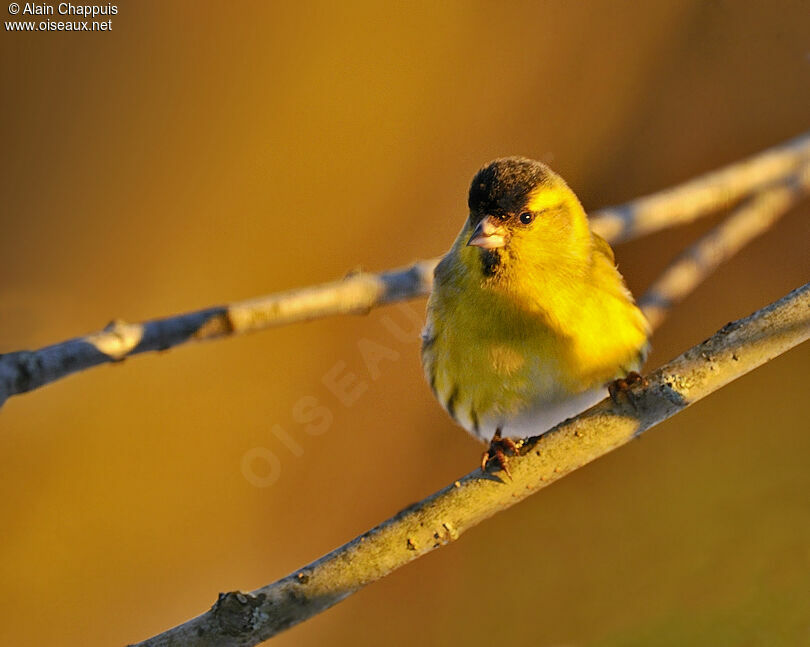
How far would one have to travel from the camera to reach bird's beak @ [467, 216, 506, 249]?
0.82m

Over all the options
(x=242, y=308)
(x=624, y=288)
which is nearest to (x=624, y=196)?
(x=624, y=288)

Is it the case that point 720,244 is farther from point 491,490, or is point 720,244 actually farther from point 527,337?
point 491,490

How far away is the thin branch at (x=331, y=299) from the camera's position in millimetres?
649

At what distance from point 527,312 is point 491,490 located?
0.24 meters

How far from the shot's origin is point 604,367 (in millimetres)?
896

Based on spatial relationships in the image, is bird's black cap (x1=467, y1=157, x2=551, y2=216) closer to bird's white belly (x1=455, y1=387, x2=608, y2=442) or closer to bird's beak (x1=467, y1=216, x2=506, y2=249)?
bird's beak (x1=467, y1=216, x2=506, y2=249)

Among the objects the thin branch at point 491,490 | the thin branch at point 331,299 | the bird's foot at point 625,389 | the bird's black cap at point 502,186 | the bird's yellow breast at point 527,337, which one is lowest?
the thin branch at point 491,490

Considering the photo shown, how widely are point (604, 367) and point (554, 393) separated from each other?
6 centimetres

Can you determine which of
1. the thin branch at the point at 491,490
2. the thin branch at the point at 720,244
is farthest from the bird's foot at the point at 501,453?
the thin branch at the point at 720,244

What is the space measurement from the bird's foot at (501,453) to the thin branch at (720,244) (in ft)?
0.93

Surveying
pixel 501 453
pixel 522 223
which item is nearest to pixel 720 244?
pixel 522 223

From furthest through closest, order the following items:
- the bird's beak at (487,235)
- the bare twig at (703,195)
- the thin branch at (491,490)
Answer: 1. the bare twig at (703,195)
2. the bird's beak at (487,235)
3. the thin branch at (491,490)

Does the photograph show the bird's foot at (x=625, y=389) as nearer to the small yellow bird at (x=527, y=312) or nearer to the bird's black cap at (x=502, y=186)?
the small yellow bird at (x=527, y=312)

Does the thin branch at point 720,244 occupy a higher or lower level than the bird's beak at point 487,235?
lower
